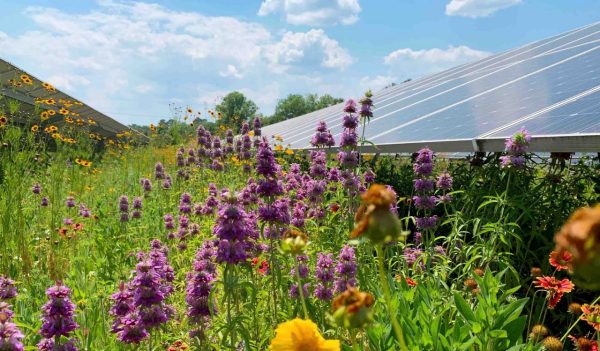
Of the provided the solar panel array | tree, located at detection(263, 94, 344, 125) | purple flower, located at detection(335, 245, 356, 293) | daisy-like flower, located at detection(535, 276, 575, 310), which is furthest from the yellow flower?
tree, located at detection(263, 94, 344, 125)

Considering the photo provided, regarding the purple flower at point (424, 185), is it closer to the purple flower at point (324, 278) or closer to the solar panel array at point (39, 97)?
the purple flower at point (324, 278)

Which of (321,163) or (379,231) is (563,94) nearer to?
(321,163)

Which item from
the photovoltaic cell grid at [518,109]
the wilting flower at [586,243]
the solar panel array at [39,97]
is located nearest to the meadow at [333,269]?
the wilting flower at [586,243]

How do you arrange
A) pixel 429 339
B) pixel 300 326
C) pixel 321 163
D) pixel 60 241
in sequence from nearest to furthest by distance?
pixel 300 326, pixel 429 339, pixel 321 163, pixel 60 241

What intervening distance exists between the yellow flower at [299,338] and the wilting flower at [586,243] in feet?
2.00

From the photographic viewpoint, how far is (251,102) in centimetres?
7806

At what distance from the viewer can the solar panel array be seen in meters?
9.12

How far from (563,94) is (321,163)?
8.47ft

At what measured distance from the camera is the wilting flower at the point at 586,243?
488 mm

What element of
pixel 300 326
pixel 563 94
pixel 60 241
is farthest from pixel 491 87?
pixel 300 326

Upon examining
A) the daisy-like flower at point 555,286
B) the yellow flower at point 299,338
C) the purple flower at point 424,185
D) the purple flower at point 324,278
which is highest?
the purple flower at point 424,185

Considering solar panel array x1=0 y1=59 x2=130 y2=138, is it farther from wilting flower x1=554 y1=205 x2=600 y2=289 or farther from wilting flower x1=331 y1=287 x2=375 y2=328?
wilting flower x1=554 y1=205 x2=600 y2=289

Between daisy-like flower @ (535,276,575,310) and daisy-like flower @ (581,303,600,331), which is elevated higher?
daisy-like flower @ (535,276,575,310)

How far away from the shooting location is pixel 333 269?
3162 mm
